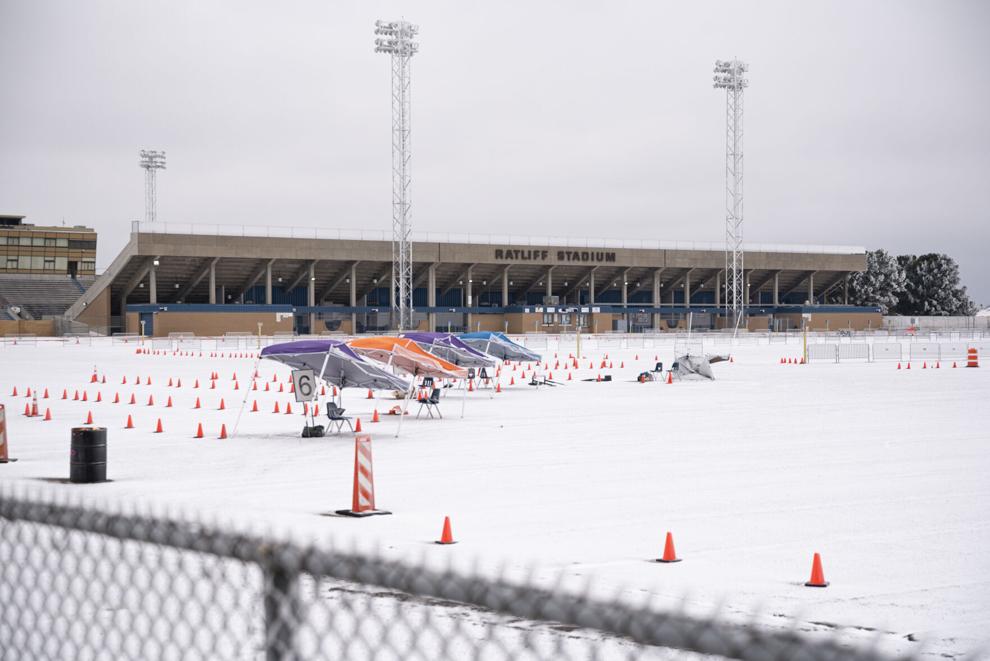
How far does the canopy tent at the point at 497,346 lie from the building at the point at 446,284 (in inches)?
2574

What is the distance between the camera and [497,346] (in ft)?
129

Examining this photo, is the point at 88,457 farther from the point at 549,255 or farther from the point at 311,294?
the point at 549,255

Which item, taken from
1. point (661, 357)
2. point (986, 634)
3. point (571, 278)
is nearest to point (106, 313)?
point (571, 278)

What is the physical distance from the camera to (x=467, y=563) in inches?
394

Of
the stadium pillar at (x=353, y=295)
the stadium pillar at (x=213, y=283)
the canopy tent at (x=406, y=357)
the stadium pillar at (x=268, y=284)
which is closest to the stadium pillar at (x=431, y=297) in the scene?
the stadium pillar at (x=353, y=295)

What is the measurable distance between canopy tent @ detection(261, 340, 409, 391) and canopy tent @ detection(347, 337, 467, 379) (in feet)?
1.39

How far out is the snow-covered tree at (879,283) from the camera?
154 meters

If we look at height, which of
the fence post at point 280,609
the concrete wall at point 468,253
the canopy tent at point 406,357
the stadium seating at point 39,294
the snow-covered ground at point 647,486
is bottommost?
the snow-covered ground at point 647,486

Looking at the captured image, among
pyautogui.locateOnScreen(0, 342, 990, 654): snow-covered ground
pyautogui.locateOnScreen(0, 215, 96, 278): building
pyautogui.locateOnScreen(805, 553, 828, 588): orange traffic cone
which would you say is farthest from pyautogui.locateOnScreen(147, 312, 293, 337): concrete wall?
pyautogui.locateOnScreen(805, 553, 828, 588): orange traffic cone

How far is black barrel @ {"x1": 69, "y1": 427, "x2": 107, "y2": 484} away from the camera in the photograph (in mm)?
15242

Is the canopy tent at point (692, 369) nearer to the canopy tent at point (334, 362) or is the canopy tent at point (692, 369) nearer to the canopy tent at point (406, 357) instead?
the canopy tent at point (406, 357)

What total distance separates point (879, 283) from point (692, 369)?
124 meters

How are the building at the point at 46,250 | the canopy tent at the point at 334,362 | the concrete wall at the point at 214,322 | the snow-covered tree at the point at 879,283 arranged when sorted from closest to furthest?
the canopy tent at the point at 334,362
the concrete wall at the point at 214,322
the building at the point at 46,250
the snow-covered tree at the point at 879,283

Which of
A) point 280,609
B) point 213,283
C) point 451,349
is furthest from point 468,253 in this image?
point 280,609
